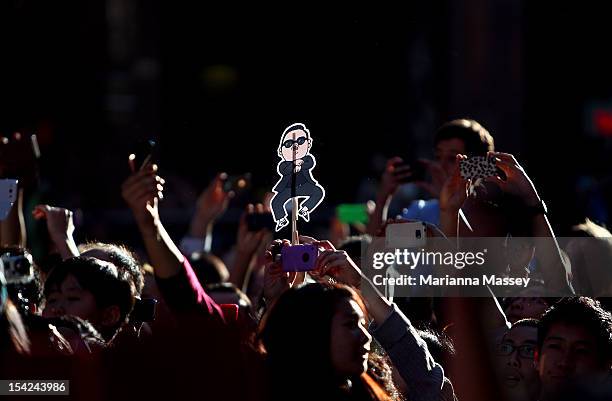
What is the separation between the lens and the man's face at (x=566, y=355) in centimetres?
337

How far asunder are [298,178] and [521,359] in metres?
0.80

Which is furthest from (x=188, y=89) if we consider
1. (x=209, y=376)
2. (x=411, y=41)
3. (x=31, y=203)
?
(x=209, y=376)

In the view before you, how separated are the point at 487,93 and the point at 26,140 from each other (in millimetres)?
8946

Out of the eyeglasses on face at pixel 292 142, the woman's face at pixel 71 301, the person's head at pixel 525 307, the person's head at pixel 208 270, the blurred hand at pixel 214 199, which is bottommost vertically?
the woman's face at pixel 71 301

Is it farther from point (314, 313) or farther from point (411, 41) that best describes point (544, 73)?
point (314, 313)

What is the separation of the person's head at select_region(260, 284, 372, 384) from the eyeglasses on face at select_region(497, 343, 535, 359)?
31.4 inches

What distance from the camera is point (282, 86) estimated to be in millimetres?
14891

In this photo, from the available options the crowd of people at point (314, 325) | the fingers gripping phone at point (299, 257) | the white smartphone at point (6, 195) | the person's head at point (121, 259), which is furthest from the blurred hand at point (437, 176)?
the white smartphone at point (6, 195)

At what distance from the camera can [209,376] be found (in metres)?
3.07

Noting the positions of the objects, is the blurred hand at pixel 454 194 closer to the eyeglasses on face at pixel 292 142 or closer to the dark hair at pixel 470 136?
the eyeglasses on face at pixel 292 142

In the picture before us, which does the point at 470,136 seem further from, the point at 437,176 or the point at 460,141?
the point at 437,176

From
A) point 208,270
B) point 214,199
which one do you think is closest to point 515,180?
point 208,270

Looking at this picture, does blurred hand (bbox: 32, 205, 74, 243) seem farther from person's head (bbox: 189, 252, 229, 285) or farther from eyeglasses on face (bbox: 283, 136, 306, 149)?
person's head (bbox: 189, 252, 229, 285)

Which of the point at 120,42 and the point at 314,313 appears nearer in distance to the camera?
the point at 314,313
